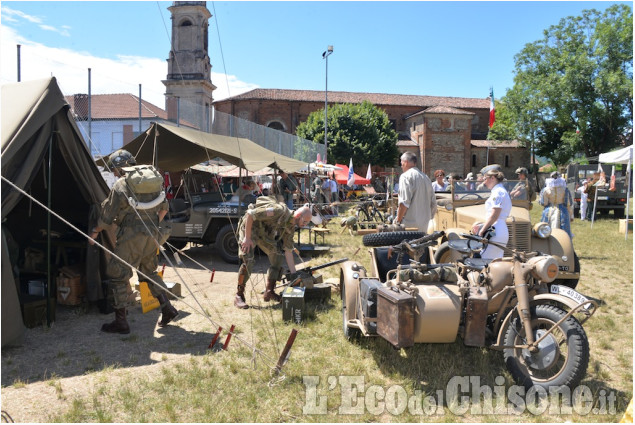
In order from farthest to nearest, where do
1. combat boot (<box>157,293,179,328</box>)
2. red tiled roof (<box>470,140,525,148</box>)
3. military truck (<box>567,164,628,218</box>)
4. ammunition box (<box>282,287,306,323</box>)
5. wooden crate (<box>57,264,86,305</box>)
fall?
red tiled roof (<box>470,140,525,148</box>)
military truck (<box>567,164,628,218</box>)
wooden crate (<box>57,264,86,305</box>)
ammunition box (<box>282,287,306,323</box>)
combat boot (<box>157,293,179,328</box>)

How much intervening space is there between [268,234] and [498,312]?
9.71 feet

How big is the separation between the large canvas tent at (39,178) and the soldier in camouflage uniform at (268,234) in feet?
5.38

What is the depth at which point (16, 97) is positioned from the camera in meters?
5.08

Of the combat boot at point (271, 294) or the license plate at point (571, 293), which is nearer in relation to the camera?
the license plate at point (571, 293)

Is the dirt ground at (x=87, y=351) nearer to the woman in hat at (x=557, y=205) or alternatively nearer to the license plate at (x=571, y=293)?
the license plate at (x=571, y=293)

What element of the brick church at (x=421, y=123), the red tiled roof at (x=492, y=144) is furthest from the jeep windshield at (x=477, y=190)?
the red tiled roof at (x=492, y=144)

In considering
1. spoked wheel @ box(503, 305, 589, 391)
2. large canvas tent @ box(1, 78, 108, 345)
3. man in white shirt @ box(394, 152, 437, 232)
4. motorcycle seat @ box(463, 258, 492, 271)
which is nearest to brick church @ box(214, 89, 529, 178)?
man in white shirt @ box(394, 152, 437, 232)

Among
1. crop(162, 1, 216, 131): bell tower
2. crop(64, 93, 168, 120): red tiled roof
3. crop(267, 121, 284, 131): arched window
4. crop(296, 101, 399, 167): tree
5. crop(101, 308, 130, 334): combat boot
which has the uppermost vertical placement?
crop(162, 1, 216, 131): bell tower

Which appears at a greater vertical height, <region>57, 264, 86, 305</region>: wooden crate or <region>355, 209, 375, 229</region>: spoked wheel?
<region>355, 209, 375, 229</region>: spoked wheel

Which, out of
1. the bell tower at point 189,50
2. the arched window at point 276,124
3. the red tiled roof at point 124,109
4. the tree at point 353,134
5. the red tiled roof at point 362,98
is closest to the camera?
the red tiled roof at point 124,109

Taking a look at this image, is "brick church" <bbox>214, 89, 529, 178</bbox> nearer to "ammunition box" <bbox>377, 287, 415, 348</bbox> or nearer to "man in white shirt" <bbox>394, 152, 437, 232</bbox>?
"man in white shirt" <bbox>394, 152, 437, 232</bbox>

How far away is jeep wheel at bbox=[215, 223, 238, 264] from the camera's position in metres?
8.98

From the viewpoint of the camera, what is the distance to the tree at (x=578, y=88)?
38.4 metres

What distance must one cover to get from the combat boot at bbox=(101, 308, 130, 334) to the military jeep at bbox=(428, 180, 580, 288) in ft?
10.5
